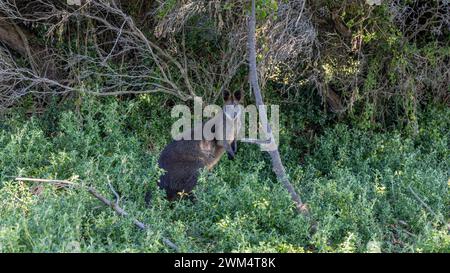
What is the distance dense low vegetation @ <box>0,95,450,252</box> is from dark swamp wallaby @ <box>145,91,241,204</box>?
0.63ft

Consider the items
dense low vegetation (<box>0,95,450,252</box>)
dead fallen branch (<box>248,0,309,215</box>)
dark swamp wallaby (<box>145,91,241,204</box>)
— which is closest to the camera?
dense low vegetation (<box>0,95,450,252</box>)

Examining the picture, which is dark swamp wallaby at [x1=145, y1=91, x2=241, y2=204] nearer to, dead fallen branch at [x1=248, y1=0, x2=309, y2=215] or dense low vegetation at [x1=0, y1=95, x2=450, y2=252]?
dense low vegetation at [x1=0, y1=95, x2=450, y2=252]

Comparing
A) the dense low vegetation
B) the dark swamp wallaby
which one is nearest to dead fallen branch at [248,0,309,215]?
the dense low vegetation

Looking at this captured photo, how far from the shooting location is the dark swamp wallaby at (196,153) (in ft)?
24.3

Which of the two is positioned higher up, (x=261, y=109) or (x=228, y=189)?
(x=261, y=109)

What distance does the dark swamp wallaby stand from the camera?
7395mm

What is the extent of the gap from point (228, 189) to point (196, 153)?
126 cm

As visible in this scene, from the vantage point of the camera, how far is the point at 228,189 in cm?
672

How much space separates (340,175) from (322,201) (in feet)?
3.02

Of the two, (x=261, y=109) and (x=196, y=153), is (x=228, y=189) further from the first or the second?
(x=196, y=153)

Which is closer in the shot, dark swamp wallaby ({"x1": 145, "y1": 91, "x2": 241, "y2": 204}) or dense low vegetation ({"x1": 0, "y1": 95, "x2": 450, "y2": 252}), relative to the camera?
dense low vegetation ({"x1": 0, "y1": 95, "x2": 450, "y2": 252})

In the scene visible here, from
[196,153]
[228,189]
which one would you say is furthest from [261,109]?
[196,153]

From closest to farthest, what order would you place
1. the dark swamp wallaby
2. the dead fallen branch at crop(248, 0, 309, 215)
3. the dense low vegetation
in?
the dense low vegetation < the dead fallen branch at crop(248, 0, 309, 215) < the dark swamp wallaby

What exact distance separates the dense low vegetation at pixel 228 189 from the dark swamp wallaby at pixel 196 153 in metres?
0.19
